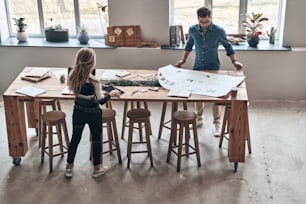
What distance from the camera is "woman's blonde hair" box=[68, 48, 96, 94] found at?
13.9 ft

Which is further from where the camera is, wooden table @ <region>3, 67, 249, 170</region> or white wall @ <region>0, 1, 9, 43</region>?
white wall @ <region>0, 1, 9, 43</region>

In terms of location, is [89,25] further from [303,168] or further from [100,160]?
[303,168]

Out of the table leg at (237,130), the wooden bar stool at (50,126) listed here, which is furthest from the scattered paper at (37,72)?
the table leg at (237,130)

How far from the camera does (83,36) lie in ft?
21.7

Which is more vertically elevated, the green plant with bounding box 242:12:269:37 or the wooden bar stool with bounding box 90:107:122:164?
the green plant with bounding box 242:12:269:37

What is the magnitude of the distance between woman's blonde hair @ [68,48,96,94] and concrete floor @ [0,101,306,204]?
1.01 m

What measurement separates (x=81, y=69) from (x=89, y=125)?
1.91 feet

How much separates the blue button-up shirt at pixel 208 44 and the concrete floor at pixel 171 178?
0.85 m

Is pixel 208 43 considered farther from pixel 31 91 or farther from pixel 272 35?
pixel 31 91

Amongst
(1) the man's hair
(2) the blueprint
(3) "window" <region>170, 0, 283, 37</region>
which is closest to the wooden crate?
(3) "window" <region>170, 0, 283, 37</region>

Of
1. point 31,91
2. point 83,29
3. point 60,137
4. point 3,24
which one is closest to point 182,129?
point 60,137

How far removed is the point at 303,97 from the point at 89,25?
318 centimetres

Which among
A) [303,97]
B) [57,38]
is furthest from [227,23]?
[57,38]

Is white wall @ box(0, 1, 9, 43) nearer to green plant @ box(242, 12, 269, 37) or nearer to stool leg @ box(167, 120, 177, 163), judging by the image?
stool leg @ box(167, 120, 177, 163)
